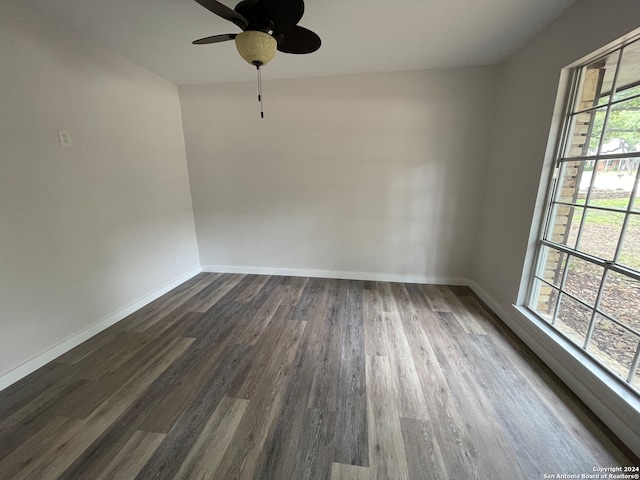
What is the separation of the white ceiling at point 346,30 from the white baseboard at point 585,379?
7.65 ft

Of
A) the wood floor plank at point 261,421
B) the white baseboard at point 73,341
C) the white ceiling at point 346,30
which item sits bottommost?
the wood floor plank at point 261,421

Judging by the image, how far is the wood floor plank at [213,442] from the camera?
119cm

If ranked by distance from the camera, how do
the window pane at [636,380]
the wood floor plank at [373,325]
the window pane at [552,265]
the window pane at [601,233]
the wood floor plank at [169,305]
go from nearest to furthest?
the window pane at [636,380] → the window pane at [601,233] → the window pane at [552,265] → the wood floor plank at [373,325] → the wood floor plank at [169,305]

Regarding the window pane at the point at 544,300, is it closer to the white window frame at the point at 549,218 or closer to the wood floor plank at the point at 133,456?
the white window frame at the point at 549,218

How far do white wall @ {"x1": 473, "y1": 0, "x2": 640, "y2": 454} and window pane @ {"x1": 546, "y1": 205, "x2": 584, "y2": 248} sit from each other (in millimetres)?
126

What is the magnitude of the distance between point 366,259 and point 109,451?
112 inches

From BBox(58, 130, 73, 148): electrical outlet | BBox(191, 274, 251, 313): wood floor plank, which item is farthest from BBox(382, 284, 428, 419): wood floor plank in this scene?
BBox(58, 130, 73, 148): electrical outlet

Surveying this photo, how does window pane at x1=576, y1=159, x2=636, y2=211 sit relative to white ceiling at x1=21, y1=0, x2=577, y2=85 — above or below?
below

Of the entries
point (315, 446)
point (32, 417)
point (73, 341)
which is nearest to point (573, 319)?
point (315, 446)

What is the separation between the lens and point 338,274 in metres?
3.50

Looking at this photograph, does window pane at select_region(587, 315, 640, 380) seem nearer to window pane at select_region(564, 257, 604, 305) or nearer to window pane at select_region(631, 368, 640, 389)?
window pane at select_region(631, 368, 640, 389)

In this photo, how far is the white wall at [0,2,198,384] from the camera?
1701mm

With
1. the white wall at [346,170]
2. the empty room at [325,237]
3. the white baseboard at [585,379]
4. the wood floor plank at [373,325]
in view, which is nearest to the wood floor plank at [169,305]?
the empty room at [325,237]

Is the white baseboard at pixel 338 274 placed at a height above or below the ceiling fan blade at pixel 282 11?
below
